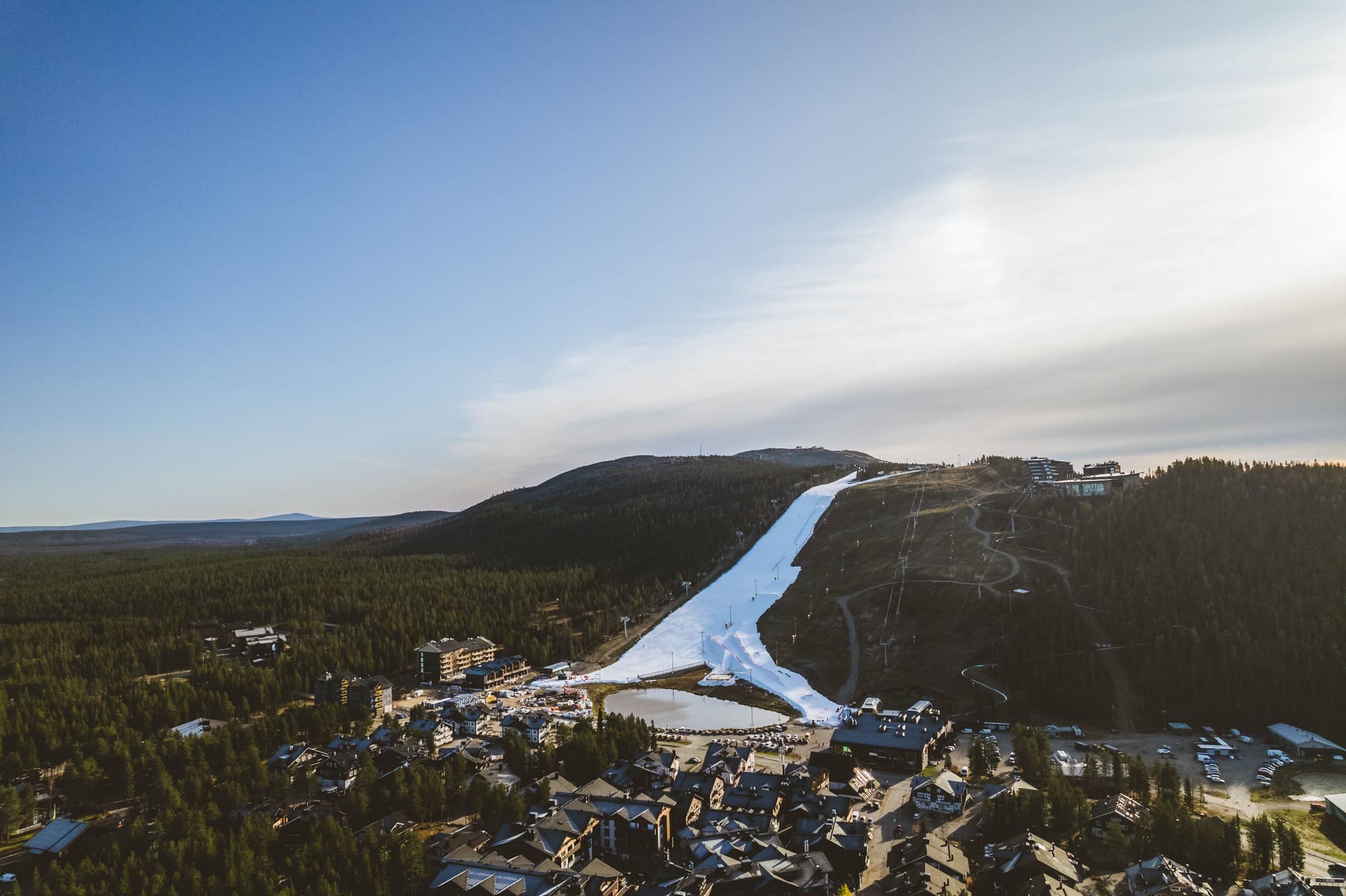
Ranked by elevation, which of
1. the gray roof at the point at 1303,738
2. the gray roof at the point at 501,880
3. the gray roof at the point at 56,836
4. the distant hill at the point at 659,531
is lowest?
the gray roof at the point at 1303,738

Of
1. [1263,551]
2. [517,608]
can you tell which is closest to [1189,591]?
[1263,551]

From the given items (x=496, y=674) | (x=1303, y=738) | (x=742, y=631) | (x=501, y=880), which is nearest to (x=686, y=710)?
(x=496, y=674)

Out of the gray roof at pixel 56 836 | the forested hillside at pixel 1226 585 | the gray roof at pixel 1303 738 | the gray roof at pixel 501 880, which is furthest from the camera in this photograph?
the forested hillside at pixel 1226 585

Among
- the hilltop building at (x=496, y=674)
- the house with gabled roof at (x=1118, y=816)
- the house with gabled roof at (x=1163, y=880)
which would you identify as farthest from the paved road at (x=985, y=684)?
the hilltop building at (x=496, y=674)

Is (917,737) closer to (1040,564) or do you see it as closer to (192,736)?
(1040,564)

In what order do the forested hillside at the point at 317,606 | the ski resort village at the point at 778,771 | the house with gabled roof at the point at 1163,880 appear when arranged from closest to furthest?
the house with gabled roof at the point at 1163,880, the ski resort village at the point at 778,771, the forested hillside at the point at 317,606

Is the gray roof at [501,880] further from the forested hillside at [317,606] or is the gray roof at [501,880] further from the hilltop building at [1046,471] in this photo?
the hilltop building at [1046,471]

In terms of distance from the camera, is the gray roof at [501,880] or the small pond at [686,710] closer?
the gray roof at [501,880]

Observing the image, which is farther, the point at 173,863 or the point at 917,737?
the point at 917,737
